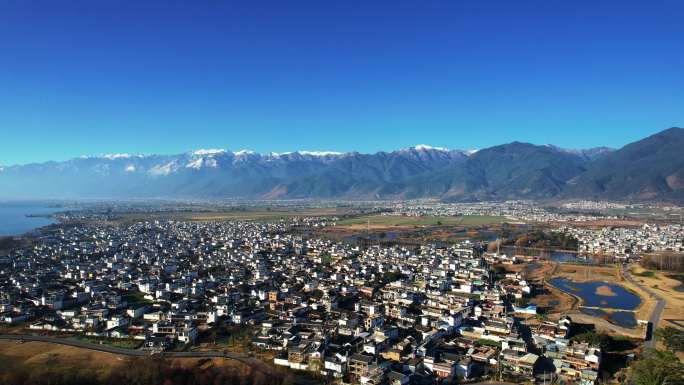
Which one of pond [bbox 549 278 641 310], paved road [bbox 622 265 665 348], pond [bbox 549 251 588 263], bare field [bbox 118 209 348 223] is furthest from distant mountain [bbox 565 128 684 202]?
pond [bbox 549 278 641 310]

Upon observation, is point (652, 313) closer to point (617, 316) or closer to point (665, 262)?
point (617, 316)

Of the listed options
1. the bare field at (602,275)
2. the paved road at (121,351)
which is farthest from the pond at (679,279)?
the paved road at (121,351)

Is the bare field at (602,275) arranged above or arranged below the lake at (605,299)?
above

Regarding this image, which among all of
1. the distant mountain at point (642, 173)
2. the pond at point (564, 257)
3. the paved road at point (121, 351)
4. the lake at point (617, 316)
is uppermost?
the distant mountain at point (642, 173)

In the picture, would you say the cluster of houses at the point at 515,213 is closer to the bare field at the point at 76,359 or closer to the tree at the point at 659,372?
the tree at the point at 659,372

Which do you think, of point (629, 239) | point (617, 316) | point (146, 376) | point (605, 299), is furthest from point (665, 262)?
point (146, 376)

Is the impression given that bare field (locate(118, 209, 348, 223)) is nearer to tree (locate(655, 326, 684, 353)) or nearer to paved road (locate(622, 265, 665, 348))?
paved road (locate(622, 265, 665, 348))
